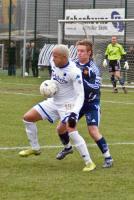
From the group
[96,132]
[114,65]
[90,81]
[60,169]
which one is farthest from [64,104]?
[114,65]

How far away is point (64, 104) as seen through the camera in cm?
923

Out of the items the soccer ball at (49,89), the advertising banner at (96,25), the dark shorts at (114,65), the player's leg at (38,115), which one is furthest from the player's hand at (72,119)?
the advertising banner at (96,25)

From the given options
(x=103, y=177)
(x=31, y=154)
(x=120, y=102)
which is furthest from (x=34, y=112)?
(x=120, y=102)

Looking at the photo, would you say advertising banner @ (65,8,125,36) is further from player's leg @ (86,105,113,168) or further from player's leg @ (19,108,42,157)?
player's leg @ (86,105,113,168)

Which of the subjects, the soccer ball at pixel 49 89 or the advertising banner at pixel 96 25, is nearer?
the soccer ball at pixel 49 89

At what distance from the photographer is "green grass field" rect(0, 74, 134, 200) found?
7.46 meters

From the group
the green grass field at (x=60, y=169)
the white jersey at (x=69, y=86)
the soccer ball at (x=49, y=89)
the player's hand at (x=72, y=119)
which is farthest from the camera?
the soccer ball at (x=49, y=89)

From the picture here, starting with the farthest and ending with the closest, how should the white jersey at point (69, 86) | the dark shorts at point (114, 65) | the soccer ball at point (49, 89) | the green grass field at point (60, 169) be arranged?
the dark shorts at point (114, 65), the soccer ball at point (49, 89), the white jersey at point (69, 86), the green grass field at point (60, 169)

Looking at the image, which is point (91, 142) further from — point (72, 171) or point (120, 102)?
point (120, 102)

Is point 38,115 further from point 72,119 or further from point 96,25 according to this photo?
point 96,25

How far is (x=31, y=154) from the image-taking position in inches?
382

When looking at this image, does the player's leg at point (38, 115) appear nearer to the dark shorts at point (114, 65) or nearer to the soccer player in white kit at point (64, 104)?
the soccer player in white kit at point (64, 104)

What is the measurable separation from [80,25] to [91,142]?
19690 mm

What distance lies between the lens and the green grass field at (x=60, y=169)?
7.46 metres
